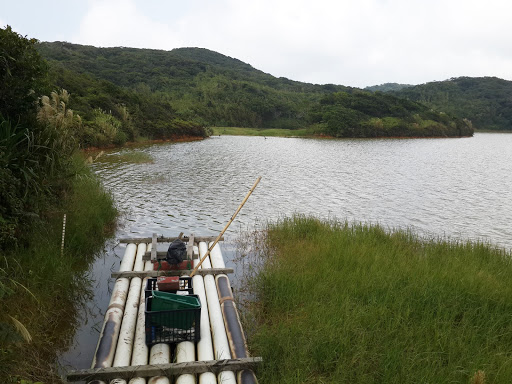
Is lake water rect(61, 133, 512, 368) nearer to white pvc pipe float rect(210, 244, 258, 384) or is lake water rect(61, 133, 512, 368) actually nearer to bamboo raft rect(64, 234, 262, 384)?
bamboo raft rect(64, 234, 262, 384)

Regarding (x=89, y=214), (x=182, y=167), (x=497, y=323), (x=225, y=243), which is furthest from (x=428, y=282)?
(x=182, y=167)

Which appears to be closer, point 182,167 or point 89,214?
point 89,214

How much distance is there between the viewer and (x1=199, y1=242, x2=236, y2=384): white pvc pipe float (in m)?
4.27

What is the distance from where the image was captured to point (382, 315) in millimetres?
5152

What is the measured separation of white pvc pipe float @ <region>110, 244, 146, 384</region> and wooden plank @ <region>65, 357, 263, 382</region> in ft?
0.32

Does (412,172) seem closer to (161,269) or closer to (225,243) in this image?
(225,243)

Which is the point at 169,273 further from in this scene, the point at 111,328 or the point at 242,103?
A: the point at 242,103

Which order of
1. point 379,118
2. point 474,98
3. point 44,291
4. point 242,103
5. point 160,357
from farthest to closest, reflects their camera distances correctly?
1. point 474,98
2. point 242,103
3. point 379,118
4. point 44,291
5. point 160,357

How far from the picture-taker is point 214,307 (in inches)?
227

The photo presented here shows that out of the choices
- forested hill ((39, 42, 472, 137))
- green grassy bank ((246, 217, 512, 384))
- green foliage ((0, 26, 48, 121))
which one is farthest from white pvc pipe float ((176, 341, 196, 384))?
forested hill ((39, 42, 472, 137))

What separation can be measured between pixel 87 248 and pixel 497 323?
24.3 ft

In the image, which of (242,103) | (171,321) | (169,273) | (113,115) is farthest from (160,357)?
(242,103)

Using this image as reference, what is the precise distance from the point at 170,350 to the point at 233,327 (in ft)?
2.84

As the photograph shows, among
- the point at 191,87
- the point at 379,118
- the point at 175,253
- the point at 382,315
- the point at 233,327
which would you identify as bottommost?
the point at 233,327
